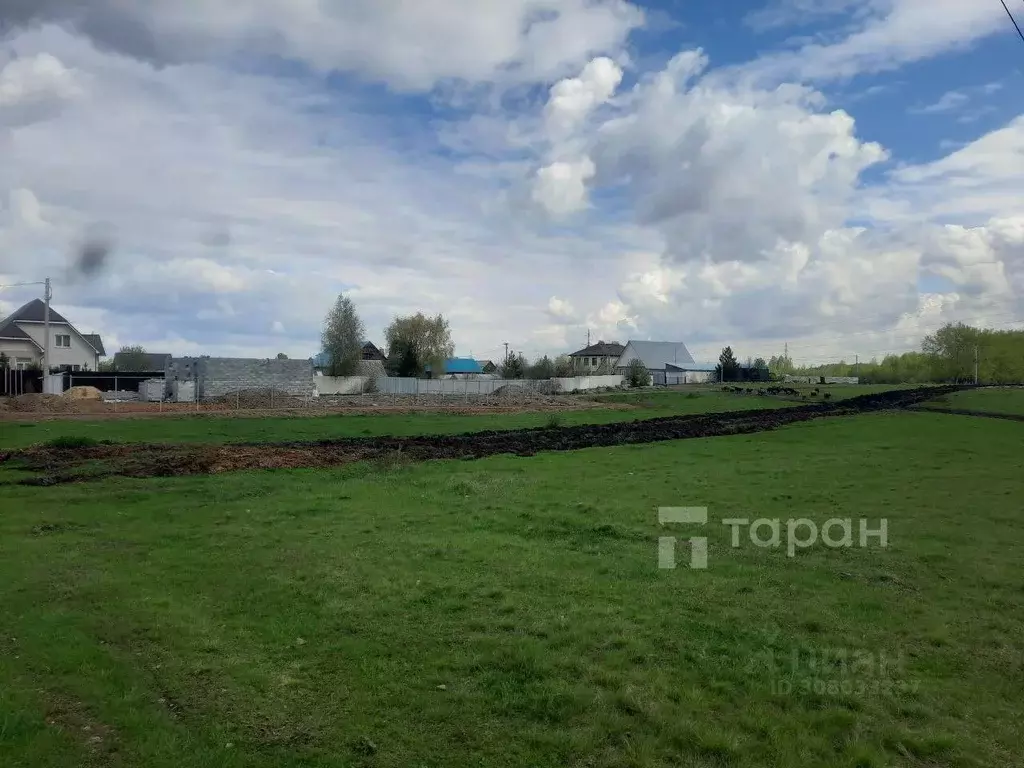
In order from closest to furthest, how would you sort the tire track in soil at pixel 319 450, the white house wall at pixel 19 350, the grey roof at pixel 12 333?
the tire track in soil at pixel 319 450 < the white house wall at pixel 19 350 < the grey roof at pixel 12 333

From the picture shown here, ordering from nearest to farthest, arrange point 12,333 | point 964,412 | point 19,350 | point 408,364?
point 964,412, point 12,333, point 19,350, point 408,364

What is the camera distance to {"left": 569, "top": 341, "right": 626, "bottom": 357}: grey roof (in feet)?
524

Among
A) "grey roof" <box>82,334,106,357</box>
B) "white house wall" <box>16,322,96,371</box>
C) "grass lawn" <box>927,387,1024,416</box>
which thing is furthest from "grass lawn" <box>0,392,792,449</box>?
"grey roof" <box>82,334,106,357</box>

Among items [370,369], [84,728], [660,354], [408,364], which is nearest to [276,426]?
[84,728]

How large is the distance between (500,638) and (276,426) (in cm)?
3417

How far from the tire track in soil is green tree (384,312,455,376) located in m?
72.5

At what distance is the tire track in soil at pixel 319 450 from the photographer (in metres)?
21.4

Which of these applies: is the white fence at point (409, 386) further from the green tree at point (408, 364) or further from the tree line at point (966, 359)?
the tree line at point (966, 359)

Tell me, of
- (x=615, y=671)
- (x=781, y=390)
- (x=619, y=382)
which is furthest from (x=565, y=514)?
(x=619, y=382)

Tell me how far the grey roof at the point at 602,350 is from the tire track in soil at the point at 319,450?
389ft

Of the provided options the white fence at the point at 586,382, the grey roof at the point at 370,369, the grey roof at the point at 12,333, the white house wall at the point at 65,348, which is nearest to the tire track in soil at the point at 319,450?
the grey roof at the point at 370,369

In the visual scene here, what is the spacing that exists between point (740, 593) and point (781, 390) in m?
78.4

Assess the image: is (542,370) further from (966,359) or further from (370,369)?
(966,359)

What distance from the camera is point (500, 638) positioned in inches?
293
